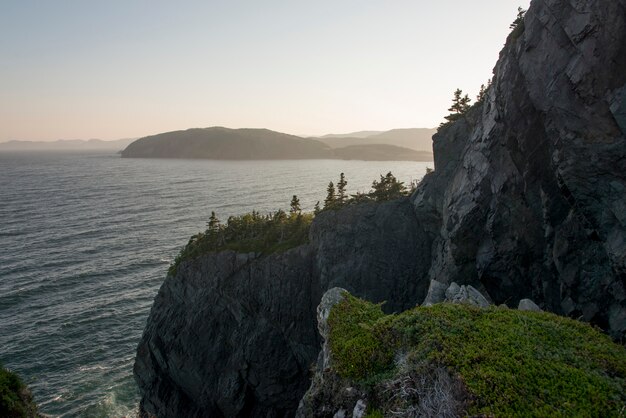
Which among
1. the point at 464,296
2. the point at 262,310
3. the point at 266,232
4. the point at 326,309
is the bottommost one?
the point at 262,310

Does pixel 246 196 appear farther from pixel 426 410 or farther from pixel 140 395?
pixel 426 410

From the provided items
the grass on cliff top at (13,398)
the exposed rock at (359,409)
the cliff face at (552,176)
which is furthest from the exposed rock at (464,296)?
the grass on cliff top at (13,398)

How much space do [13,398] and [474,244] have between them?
36.2 meters

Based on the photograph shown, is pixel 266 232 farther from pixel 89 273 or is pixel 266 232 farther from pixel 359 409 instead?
pixel 359 409

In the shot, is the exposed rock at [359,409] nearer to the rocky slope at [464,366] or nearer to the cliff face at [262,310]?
the rocky slope at [464,366]

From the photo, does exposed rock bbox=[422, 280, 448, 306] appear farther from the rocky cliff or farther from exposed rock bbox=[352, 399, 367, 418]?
exposed rock bbox=[352, 399, 367, 418]

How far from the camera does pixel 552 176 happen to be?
28.9 meters

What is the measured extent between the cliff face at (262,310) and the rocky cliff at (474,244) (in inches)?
5.3

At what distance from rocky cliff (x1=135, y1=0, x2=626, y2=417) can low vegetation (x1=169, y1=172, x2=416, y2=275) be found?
Answer: 1.77 meters

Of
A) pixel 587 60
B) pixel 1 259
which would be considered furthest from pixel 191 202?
pixel 587 60

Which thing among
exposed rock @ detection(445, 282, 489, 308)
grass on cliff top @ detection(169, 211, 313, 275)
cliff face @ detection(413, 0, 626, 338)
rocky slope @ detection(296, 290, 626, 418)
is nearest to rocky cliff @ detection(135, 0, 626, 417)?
cliff face @ detection(413, 0, 626, 338)

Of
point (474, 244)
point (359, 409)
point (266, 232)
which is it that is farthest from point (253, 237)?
point (359, 409)

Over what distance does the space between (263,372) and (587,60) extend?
132 ft

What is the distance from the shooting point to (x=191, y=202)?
11488cm
